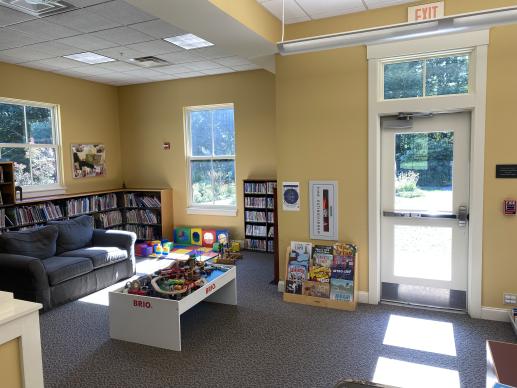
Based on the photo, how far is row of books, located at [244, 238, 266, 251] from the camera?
685 centimetres

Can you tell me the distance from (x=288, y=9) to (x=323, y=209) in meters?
2.22

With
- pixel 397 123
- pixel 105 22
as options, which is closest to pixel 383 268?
pixel 397 123

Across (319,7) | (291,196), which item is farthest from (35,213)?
(319,7)

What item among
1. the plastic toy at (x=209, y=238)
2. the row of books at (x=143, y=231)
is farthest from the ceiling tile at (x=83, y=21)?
the row of books at (x=143, y=231)

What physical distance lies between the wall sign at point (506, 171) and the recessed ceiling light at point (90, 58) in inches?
211

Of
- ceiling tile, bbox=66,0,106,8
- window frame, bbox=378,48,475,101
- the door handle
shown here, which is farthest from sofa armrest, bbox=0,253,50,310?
the door handle

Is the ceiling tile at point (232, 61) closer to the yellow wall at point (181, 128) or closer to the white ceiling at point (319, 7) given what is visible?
the yellow wall at point (181, 128)

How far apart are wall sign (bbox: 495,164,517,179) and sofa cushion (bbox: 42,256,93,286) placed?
4688mm

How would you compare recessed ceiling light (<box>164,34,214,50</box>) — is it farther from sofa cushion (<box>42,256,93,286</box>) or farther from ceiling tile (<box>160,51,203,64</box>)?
sofa cushion (<box>42,256,93,286</box>)

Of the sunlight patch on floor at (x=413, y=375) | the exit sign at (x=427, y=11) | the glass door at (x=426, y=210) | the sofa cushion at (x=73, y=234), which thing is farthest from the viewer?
the sofa cushion at (x=73, y=234)

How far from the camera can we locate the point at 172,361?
3182mm

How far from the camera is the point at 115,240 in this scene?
5430mm

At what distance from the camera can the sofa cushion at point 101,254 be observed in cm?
490

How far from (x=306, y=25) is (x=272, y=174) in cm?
298
